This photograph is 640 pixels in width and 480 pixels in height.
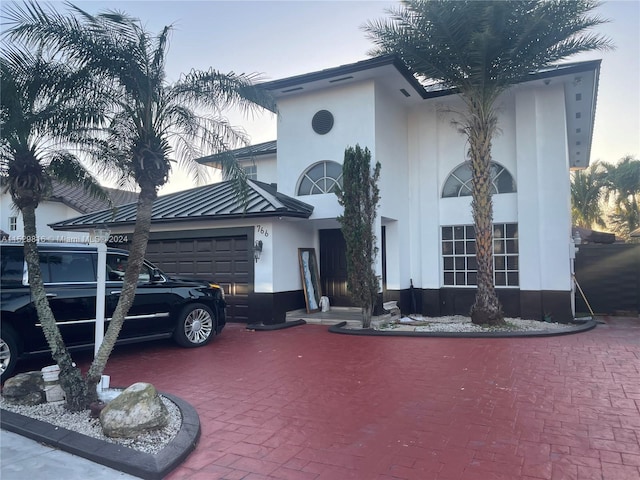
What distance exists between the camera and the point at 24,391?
17.0 feet

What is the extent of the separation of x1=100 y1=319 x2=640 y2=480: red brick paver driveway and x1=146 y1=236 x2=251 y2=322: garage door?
287 cm

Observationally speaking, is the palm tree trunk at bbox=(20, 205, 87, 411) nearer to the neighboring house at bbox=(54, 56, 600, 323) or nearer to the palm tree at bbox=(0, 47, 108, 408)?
the palm tree at bbox=(0, 47, 108, 408)

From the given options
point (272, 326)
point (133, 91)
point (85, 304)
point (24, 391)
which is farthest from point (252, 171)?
point (24, 391)

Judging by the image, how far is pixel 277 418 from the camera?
16.1 ft

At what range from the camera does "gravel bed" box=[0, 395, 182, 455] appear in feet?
13.4

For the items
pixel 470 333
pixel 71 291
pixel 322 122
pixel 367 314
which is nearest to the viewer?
pixel 71 291

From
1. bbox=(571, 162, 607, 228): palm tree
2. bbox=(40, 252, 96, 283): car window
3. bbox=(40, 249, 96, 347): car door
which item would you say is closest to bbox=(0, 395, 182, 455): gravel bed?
bbox=(40, 249, 96, 347): car door

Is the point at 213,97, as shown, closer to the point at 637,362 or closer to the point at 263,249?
the point at 263,249

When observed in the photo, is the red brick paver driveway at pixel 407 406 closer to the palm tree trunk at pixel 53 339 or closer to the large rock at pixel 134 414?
the large rock at pixel 134 414

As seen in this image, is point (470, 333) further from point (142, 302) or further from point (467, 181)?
point (142, 302)

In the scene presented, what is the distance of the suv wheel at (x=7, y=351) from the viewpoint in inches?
242

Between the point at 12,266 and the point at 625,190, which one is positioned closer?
the point at 12,266

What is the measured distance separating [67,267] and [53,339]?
256cm

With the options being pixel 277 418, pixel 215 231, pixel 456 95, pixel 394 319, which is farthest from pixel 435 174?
pixel 277 418
